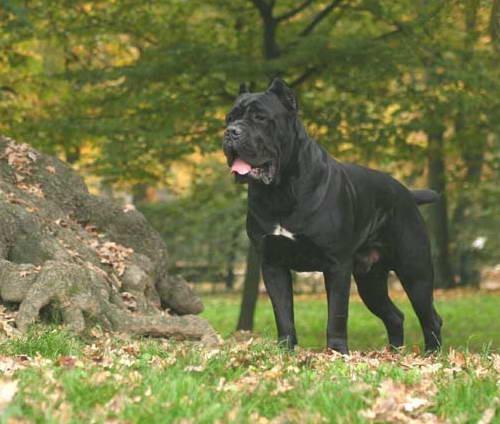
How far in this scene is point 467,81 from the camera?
13141 mm

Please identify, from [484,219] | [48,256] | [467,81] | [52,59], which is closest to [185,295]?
[48,256]

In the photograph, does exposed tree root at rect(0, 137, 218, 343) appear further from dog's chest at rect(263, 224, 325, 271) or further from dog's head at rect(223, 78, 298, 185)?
dog's head at rect(223, 78, 298, 185)

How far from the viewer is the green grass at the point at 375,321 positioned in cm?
1488

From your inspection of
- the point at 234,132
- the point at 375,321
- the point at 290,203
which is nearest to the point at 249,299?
the point at 375,321

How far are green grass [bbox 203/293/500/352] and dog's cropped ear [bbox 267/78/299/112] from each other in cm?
589

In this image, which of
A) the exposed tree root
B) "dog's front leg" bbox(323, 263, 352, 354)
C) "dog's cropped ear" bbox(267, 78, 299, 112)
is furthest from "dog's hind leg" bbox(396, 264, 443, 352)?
"dog's cropped ear" bbox(267, 78, 299, 112)

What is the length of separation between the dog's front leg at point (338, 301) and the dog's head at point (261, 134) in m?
0.81

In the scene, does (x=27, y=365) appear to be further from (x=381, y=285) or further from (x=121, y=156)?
(x=121, y=156)

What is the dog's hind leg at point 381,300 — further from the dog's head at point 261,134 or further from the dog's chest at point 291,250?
the dog's head at point 261,134

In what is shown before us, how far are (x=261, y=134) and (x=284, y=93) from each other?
15.0 inches

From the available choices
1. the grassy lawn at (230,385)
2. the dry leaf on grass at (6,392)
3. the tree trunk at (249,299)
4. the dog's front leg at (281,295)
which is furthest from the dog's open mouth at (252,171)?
the tree trunk at (249,299)

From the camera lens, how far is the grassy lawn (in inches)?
173

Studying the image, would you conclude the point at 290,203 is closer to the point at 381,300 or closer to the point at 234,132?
the point at 234,132

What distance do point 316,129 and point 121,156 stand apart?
3.14 meters
